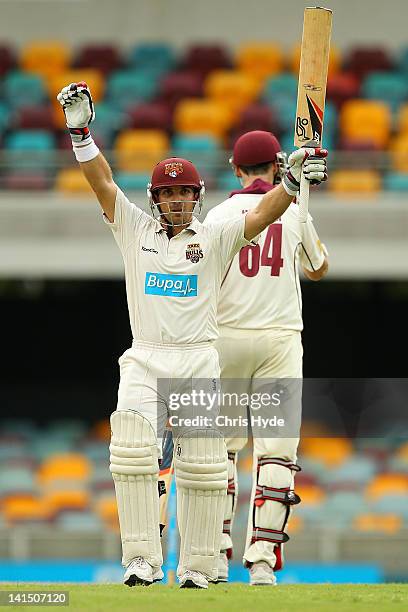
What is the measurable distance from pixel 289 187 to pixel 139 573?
174 cm

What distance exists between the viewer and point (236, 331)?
268 inches

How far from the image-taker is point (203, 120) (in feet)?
59.0

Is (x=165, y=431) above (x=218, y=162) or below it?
below

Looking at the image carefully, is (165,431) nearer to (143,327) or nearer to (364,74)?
(143,327)

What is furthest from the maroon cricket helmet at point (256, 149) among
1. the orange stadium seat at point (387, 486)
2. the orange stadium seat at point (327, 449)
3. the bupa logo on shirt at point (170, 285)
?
the orange stadium seat at point (327, 449)

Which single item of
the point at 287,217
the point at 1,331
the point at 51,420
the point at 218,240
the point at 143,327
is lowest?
the point at 143,327

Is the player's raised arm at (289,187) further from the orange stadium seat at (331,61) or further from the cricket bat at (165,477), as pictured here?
the orange stadium seat at (331,61)

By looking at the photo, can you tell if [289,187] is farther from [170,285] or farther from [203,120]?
[203,120]

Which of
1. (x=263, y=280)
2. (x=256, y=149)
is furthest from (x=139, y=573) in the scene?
(x=256, y=149)

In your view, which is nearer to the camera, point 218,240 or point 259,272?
point 218,240

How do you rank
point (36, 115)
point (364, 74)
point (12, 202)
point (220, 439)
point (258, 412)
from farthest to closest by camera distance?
1. point (364, 74)
2. point (36, 115)
3. point (12, 202)
4. point (258, 412)
5. point (220, 439)

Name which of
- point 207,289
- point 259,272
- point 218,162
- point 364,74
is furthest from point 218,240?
point 364,74

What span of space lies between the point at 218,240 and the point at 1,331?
43.5ft

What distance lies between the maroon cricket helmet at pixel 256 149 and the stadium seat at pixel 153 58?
13.7 m
